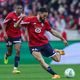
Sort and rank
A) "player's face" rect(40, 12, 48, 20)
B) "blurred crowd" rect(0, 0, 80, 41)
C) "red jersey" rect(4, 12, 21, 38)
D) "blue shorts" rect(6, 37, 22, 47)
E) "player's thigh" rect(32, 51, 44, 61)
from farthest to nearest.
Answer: "blurred crowd" rect(0, 0, 80, 41)
"blue shorts" rect(6, 37, 22, 47)
"red jersey" rect(4, 12, 21, 38)
"player's thigh" rect(32, 51, 44, 61)
"player's face" rect(40, 12, 48, 20)

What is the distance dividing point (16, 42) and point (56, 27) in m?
8.57

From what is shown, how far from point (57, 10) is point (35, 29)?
40.4 feet

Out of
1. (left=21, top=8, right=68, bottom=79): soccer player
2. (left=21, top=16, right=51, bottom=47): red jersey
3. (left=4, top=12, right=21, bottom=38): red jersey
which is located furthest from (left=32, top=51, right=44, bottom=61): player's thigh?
(left=4, top=12, right=21, bottom=38): red jersey

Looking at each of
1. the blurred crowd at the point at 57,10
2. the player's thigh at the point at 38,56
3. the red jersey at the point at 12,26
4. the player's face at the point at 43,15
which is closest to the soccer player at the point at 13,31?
the red jersey at the point at 12,26

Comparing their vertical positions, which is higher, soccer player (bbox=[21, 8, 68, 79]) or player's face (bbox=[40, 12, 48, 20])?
player's face (bbox=[40, 12, 48, 20])

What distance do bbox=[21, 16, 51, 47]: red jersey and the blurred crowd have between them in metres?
10.3

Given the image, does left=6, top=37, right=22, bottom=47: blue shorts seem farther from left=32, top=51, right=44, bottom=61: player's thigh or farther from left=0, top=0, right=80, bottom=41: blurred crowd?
left=0, top=0, right=80, bottom=41: blurred crowd

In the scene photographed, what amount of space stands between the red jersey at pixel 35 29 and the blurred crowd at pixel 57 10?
10.3 meters

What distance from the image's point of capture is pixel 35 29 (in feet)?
50.5

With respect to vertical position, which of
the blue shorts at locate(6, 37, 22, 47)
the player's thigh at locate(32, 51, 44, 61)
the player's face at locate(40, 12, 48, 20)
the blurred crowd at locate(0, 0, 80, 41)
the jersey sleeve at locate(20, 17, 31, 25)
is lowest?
the blurred crowd at locate(0, 0, 80, 41)

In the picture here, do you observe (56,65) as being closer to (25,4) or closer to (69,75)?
(69,75)

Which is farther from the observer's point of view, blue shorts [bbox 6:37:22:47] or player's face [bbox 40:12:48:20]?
blue shorts [bbox 6:37:22:47]

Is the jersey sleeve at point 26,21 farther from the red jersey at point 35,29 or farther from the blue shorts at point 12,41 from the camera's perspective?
the blue shorts at point 12,41

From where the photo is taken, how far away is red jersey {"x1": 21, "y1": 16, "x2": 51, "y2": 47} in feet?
50.2
